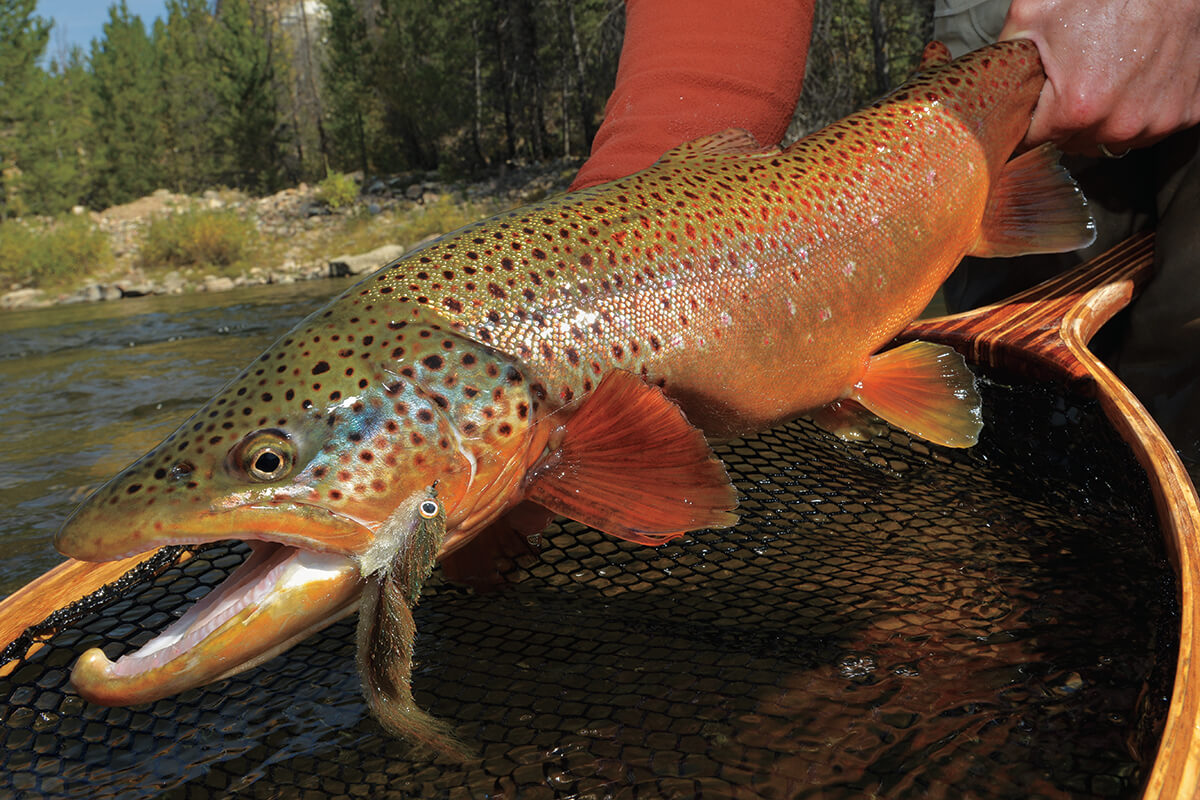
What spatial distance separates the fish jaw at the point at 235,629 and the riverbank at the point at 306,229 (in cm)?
2030

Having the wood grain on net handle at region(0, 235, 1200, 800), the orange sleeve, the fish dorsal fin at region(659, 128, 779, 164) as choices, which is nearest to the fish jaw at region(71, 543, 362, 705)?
the wood grain on net handle at region(0, 235, 1200, 800)

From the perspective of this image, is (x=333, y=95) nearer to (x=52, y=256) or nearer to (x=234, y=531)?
(x=52, y=256)

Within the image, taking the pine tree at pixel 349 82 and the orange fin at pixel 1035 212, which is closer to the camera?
the orange fin at pixel 1035 212

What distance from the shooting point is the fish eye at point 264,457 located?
1488mm

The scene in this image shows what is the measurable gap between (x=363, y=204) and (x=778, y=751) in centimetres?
3597

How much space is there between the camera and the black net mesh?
1527mm

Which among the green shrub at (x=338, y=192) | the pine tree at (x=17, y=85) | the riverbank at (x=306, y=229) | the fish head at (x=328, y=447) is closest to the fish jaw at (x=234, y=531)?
the fish head at (x=328, y=447)

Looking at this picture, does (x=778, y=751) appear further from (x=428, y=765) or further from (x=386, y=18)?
(x=386, y=18)

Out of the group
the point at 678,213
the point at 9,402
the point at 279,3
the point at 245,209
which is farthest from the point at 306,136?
the point at 678,213

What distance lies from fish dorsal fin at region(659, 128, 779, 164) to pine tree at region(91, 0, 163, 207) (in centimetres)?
5203

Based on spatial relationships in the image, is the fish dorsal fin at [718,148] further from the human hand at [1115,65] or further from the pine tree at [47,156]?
the pine tree at [47,156]

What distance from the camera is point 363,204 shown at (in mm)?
35031

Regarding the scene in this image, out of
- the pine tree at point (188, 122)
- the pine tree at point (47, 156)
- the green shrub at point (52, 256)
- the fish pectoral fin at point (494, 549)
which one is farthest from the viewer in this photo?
the pine tree at point (188, 122)

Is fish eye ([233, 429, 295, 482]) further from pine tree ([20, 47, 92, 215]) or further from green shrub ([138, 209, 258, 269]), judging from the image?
pine tree ([20, 47, 92, 215])
